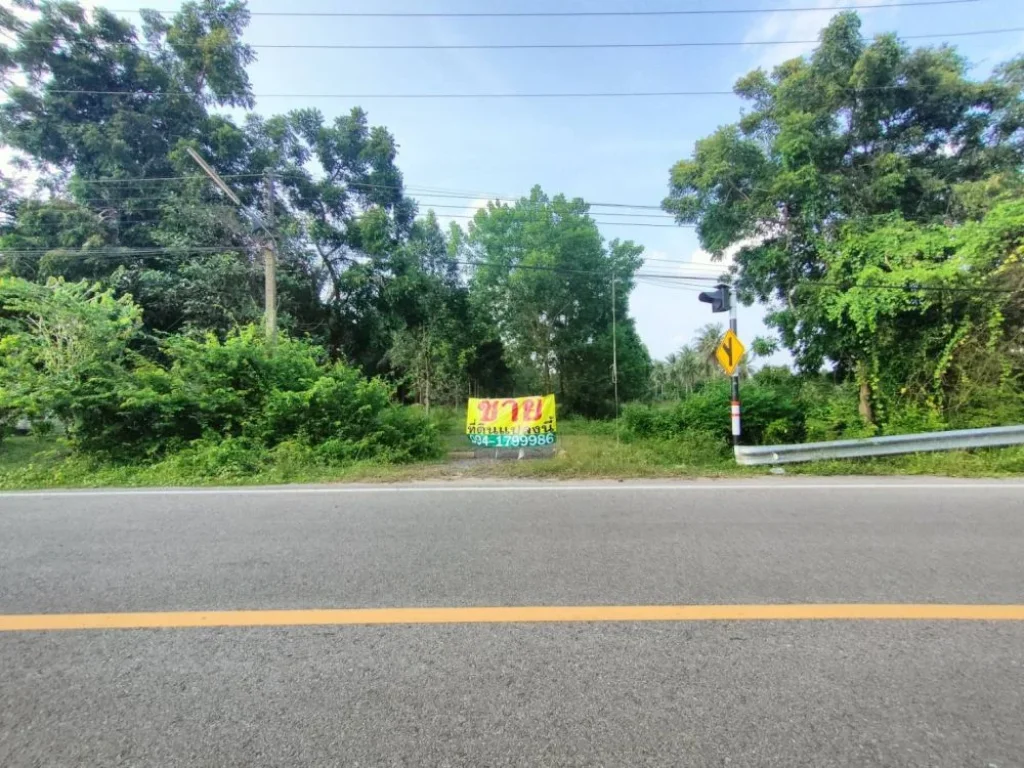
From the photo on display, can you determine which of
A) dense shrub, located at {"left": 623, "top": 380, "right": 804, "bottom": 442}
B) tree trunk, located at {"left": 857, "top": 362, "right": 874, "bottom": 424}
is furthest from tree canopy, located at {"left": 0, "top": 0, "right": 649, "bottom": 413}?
tree trunk, located at {"left": 857, "top": 362, "right": 874, "bottom": 424}

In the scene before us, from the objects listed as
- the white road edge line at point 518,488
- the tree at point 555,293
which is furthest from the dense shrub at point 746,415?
the tree at point 555,293

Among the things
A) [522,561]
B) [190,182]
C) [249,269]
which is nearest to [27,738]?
[522,561]

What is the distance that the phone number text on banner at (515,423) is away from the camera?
11.0 m

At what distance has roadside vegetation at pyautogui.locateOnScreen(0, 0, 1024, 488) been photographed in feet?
30.8

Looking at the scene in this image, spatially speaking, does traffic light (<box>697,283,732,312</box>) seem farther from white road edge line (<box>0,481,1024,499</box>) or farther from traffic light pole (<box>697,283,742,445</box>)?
white road edge line (<box>0,481,1024,499</box>)

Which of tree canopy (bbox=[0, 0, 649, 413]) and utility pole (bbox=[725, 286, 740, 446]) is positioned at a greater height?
tree canopy (bbox=[0, 0, 649, 413])

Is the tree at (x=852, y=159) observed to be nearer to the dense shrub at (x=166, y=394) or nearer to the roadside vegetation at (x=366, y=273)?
the roadside vegetation at (x=366, y=273)

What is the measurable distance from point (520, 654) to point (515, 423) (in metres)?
8.68

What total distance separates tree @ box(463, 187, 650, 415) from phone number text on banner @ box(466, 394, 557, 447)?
53.2 feet

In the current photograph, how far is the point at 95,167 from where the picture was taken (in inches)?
698

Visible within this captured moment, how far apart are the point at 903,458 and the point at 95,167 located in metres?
24.9

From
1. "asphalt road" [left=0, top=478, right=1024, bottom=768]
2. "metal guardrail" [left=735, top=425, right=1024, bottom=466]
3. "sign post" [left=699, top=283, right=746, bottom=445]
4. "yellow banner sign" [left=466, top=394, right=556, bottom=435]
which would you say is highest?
"sign post" [left=699, top=283, right=746, bottom=445]

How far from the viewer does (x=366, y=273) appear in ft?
66.4

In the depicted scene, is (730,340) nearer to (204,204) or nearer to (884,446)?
(884,446)
